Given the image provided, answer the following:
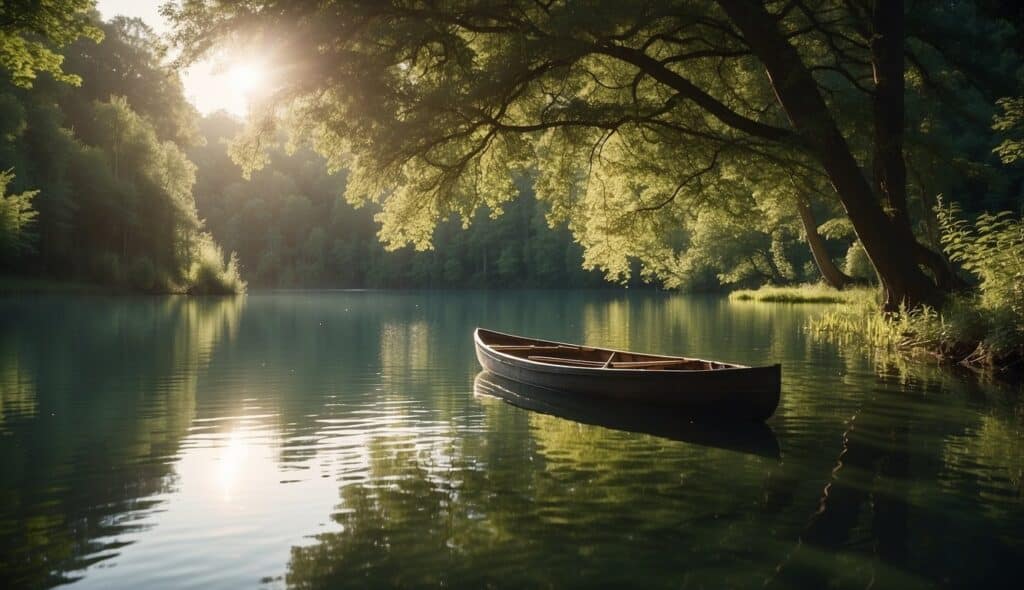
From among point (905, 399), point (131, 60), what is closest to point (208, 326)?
point (905, 399)

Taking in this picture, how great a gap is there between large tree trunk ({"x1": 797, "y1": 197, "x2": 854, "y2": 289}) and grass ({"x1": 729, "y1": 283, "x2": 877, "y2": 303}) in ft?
1.50

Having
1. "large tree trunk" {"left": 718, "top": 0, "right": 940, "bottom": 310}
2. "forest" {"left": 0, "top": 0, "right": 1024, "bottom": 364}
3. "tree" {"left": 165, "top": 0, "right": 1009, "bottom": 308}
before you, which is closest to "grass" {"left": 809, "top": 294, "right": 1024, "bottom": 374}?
"forest" {"left": 0, "top": 0, "right": 1024, "bottom": 364}

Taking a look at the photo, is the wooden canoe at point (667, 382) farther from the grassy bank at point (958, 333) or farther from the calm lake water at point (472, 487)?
the grassy bank at point (958, 333)

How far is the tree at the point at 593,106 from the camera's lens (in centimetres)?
1389

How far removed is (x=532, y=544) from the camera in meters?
5.62

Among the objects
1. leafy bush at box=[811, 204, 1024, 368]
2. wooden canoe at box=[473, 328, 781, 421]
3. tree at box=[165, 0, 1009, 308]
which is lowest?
wooden canoe at box=[473, 328, 781, 421]

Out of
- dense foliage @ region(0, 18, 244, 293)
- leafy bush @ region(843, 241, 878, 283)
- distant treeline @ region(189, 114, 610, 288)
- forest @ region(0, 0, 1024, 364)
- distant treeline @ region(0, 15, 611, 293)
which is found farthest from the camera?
distant treeline @ region(189, 114, 610, 288)

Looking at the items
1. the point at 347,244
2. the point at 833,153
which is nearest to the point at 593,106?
→ the point at 833,153

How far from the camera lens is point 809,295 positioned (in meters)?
36.7

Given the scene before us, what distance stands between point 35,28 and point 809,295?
31.5m

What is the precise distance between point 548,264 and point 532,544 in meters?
79.3

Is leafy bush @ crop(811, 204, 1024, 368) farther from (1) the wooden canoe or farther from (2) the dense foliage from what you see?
(2) the dense foliage

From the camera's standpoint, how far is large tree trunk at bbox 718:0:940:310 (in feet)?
48.1

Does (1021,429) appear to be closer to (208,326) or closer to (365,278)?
(208,326)
